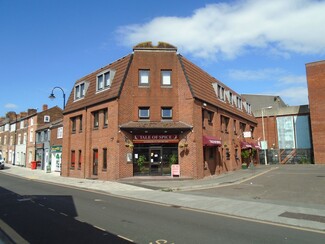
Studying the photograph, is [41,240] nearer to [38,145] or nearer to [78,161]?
[78,161]

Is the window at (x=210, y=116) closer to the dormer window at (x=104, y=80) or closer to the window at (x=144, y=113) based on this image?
the window at (x=144, y=113)

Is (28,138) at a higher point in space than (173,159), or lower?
higher

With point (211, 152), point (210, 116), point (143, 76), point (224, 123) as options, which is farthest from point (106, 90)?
point (224, 123)

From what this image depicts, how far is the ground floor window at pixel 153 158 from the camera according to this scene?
23.3 metres

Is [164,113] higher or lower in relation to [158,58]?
lower

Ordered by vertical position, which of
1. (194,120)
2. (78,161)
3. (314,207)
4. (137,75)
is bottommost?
(314,207)

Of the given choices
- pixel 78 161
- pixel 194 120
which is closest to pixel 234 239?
pixel 194 120

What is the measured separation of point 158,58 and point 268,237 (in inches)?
758

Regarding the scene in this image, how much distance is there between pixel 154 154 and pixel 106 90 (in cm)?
676

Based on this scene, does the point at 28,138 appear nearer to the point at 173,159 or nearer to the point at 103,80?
the point at 103,80

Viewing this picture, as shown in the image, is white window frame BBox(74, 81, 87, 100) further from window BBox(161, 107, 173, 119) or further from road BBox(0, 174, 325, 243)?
road BBox(0, 174, 325, 243)

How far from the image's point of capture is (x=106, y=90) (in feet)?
82.6

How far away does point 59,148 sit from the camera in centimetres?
3475

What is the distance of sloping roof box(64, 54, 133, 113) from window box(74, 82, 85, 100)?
1.80 ft
